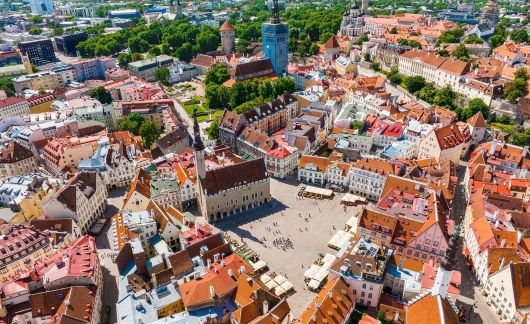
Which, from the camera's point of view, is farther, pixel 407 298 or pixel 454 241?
pixel 454 241

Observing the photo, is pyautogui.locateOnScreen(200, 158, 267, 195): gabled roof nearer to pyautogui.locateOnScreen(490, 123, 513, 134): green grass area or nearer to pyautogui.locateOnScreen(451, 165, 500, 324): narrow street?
pyautogui.locateOnScreen(451, 165, 500, 324): narrow street

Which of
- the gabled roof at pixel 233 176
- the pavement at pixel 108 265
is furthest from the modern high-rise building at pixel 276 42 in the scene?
the pavement at pixel 108 265

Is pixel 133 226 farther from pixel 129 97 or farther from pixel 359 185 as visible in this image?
pixel 129 97

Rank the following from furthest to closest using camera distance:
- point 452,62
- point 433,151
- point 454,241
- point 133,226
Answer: point 452,62 → point 433,151 → point 454,241 → point 133,226

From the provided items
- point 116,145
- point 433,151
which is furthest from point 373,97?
point 116,145

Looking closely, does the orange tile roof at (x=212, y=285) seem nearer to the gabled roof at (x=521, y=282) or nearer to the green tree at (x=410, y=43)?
the gabled roof at (x=521, y=282)

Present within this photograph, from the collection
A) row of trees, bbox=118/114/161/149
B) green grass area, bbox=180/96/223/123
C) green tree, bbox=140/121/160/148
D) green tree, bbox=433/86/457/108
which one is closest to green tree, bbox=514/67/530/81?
green tree, bbox=433/86/457/108

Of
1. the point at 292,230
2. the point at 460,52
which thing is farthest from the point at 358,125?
the point at 460,52
